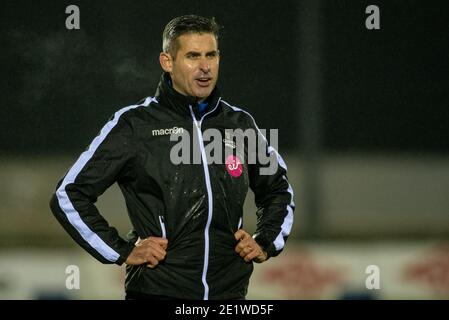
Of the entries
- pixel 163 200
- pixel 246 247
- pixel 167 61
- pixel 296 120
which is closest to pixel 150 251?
pixel 163 200

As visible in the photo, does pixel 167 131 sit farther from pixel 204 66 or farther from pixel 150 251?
pixel 150 251

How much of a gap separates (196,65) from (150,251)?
487 millimetres

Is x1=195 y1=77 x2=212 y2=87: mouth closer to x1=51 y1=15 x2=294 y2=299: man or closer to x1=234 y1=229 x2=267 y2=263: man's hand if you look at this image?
x1=51 y1=15 x2=294 y2=299: man

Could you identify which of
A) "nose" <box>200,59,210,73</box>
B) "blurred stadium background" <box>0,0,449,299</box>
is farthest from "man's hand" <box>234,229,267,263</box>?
"blurred stadium background" <box>0,0,449,299</box>

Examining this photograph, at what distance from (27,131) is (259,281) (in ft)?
3.92

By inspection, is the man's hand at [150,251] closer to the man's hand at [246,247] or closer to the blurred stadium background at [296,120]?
the man's hand at [246,247]

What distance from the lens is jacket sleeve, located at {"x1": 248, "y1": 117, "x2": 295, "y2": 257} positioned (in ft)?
7.34

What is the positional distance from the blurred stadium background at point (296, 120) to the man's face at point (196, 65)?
4.00 feet

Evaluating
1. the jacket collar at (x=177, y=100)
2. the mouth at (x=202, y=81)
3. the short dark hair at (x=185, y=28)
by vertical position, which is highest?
the short dark hair at (x=185, y=28)

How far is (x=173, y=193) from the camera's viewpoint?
79.8 inches

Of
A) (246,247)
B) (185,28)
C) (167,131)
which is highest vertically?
(185,28)

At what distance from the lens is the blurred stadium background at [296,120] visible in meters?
3.46

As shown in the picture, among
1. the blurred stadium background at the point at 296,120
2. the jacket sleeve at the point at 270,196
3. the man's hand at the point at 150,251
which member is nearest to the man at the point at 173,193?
the man's hand at the point at 150,251
